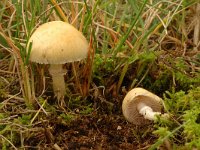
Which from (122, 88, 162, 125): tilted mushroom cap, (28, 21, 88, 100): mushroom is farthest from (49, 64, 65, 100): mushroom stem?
(122, 88, 162, 125): tilted mushroom cap

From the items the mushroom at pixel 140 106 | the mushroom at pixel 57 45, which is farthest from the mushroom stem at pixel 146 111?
the mushroom at pixel 57 45

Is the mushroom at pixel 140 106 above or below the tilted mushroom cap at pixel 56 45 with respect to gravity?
below

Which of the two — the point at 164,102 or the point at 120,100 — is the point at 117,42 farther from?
the point at 164,102

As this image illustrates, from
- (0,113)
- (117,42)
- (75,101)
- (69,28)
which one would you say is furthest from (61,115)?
(117,42)

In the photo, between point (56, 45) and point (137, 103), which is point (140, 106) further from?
point (56, 45)

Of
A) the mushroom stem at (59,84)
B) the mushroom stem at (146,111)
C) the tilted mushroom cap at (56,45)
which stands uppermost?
the tilted mushroom cap at (56,45)

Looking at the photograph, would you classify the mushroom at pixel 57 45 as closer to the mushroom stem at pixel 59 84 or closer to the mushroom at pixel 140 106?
the mushroom stem at pixel 59 84

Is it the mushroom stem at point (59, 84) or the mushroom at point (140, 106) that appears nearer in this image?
the mushroom at point (140, 106)

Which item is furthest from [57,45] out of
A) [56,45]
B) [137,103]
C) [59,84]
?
[137,103]
